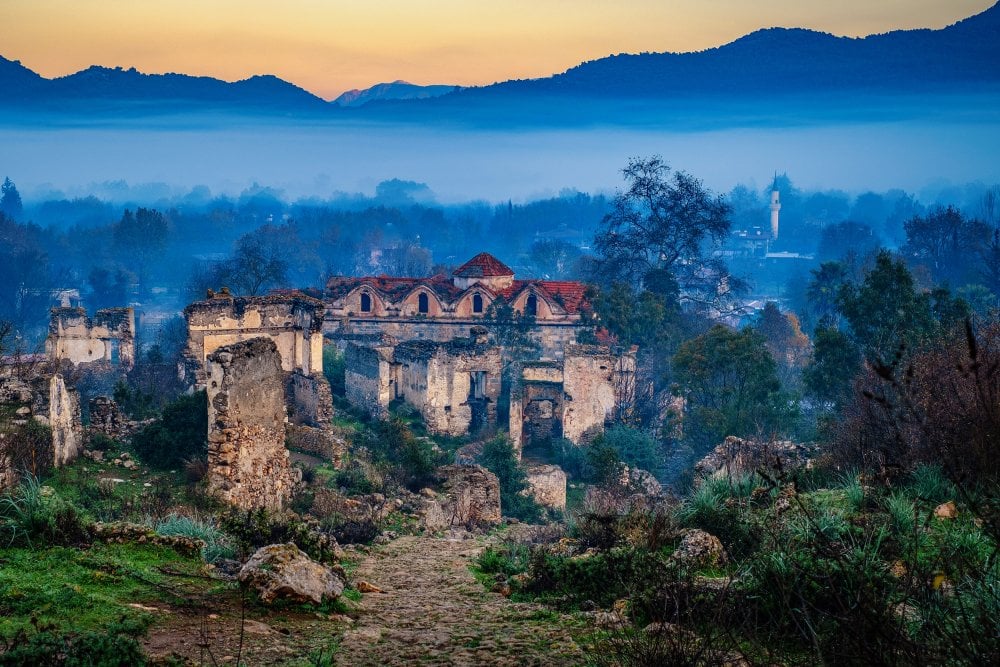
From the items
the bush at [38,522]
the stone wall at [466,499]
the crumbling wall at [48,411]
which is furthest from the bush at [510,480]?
the bush at [38,522]

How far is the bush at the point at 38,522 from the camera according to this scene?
9.47 m

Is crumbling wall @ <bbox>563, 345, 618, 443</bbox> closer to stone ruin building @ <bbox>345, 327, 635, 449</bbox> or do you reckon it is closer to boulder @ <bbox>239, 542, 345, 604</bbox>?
stone ruin building @ <bbox>345, 327, 635, 449</bbox>

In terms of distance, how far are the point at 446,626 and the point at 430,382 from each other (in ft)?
62.7

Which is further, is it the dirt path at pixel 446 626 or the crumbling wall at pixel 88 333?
the crumbling wall at pixel 88 333

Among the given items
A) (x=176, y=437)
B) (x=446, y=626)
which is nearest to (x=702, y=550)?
(x=446, y=626)

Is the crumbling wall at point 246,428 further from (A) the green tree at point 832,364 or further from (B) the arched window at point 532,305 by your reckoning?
(B) the arched window at point 532,305

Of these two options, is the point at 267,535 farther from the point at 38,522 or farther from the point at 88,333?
the point at 88,333

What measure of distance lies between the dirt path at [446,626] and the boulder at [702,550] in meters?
1.28

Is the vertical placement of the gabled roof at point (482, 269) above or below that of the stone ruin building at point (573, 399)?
above

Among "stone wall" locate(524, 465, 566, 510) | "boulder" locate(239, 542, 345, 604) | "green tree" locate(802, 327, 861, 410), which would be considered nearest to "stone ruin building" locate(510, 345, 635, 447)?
"green tree" locate(802, 327, 861, 410)

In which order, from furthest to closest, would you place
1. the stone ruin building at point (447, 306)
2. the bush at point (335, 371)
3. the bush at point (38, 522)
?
the stone ruin building at point (447, 306), the bush at point (335, 371), the bush at point (38, 522)

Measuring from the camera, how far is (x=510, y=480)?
22250mm

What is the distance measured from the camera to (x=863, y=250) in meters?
87.5

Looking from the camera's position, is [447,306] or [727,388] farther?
[447,306]
